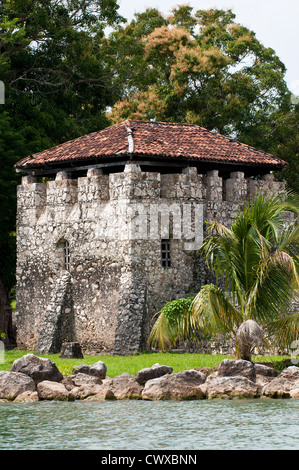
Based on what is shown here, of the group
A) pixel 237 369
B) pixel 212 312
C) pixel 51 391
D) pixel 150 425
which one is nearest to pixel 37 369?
pixel 51 391

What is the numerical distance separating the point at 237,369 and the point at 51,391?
445 cm

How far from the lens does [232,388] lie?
65.5ft

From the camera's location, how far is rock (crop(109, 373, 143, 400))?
66.2ft

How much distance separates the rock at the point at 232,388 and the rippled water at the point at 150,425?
1.21 ft

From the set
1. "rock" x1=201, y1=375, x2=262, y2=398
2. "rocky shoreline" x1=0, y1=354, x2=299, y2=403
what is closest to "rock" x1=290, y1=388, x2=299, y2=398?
"rocky shoreline" x1=0, y1=354, x2=299, y2=403

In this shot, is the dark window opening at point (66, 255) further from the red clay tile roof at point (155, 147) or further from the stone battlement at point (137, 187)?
the red clay tile roof at point (155, 147)

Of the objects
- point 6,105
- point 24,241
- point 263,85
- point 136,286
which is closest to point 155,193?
point 136,286

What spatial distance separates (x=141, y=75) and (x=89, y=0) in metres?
3.89

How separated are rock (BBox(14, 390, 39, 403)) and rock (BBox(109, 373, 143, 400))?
178 cm

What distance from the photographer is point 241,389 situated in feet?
65.4

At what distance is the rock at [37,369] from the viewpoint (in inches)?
830

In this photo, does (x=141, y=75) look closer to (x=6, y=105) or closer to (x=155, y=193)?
(x=6, y=105)

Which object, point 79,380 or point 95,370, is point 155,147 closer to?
point 95,370

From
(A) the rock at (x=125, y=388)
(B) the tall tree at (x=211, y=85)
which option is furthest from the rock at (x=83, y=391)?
(B) the tall tree at (x=211, y=85)
